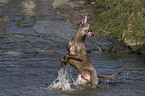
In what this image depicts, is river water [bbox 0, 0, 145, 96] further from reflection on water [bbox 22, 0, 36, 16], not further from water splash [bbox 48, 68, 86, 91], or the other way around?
water splash [bbox 48, 68, 86, 91]

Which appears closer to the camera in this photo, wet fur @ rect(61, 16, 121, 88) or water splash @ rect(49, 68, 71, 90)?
wet fur @ rect(61, 16, 121, 88)

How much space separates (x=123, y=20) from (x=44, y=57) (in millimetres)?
4352

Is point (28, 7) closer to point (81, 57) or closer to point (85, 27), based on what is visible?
point (81, 57)

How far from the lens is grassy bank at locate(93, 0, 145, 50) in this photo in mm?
11269

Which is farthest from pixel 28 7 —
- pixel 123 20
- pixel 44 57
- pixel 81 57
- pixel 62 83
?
pixel 81 57

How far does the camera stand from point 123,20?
41.5 ft

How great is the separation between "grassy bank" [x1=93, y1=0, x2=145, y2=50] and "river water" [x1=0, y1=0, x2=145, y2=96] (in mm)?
967

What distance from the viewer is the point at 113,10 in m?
13.9

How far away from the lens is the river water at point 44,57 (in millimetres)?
6977

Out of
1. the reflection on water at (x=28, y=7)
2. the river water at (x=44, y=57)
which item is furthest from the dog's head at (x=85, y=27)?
the reflection on water at (x=28, y=7)

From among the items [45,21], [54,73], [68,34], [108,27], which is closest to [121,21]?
[108,27]

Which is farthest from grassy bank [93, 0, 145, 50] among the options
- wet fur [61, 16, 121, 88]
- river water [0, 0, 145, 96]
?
wet fur [61, 16, 121, 88]

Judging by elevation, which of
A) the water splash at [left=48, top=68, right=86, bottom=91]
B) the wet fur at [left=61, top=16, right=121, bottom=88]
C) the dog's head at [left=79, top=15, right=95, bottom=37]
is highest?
the dog's head at [left=79, top=15, right=95, bottom=37]

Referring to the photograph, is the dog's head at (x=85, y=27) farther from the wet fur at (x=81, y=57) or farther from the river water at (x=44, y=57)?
the river water at (x=44, y=57)
